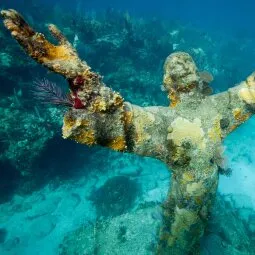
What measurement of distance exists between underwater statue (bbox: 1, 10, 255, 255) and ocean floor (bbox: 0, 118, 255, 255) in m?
3.23

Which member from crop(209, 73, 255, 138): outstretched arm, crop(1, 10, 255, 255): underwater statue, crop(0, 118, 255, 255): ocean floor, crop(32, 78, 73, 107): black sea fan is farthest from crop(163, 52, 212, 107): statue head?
crop(0, 118, 255, 255): ocean floor

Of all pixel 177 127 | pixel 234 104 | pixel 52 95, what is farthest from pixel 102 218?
pixel 52 95

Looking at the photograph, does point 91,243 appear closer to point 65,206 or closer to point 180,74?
point 65,206

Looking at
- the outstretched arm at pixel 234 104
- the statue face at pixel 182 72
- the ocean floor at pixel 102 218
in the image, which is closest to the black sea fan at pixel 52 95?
the statue face at pixel 182 72

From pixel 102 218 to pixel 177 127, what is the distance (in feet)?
23.7

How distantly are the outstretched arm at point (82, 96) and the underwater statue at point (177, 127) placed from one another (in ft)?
0.04

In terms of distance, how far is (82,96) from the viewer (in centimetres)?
322

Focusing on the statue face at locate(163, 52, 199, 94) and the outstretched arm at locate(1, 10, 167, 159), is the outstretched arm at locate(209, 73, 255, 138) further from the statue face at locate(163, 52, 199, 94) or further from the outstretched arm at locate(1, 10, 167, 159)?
the outstretched arm at locate(1, 10, 167, 159)

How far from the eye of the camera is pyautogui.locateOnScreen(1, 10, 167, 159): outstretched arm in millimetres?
2976

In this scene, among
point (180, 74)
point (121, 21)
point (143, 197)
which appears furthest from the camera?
point (121, 21)

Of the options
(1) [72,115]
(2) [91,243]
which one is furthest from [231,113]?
(2) [91,243]

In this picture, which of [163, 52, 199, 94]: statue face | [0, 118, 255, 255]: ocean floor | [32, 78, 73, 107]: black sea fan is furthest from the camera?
[0, 118, 255, 255]: ocean floor

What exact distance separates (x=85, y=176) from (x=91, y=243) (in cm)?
421

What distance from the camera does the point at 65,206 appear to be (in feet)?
38.7
